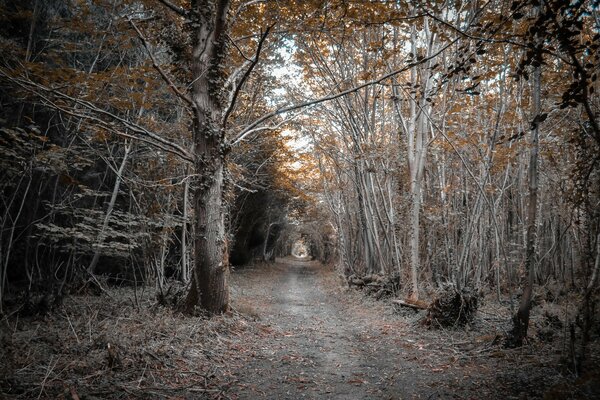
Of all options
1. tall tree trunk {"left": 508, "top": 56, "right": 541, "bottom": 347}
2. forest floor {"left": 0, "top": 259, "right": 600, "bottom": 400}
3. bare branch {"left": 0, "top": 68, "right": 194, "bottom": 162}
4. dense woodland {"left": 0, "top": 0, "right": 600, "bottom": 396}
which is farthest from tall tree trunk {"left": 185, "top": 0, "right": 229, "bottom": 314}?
tall tree trunk {"left": 508, "top": 56, "right": 541, "bottom": 347}

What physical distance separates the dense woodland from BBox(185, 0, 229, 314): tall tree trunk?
3 centimetres

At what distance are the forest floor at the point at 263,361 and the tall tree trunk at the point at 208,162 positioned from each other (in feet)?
1.76

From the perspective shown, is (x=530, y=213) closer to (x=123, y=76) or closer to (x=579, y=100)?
(x=579, y=100)

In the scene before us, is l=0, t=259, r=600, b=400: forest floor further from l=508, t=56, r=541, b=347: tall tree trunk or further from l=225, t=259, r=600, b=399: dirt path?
l=508, t=56, r=541, b=347: tall tree trunk

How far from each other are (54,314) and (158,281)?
170 centimetres

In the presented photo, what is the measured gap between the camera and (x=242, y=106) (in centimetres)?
1110

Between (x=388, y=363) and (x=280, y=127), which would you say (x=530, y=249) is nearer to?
(x=388, y=363)

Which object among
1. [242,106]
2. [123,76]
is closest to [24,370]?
[123,76]

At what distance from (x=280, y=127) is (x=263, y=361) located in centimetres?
603

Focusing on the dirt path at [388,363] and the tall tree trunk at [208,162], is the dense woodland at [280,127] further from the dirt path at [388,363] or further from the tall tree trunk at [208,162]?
the dirt path at [388,363]

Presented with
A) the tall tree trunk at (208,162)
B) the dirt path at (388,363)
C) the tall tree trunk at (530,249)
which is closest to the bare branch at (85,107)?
the tall tree trunk at (208,162)

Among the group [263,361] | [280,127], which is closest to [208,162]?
[263,361]

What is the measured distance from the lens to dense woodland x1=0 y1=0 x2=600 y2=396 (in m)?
4.29

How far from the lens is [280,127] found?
29.5 ft
